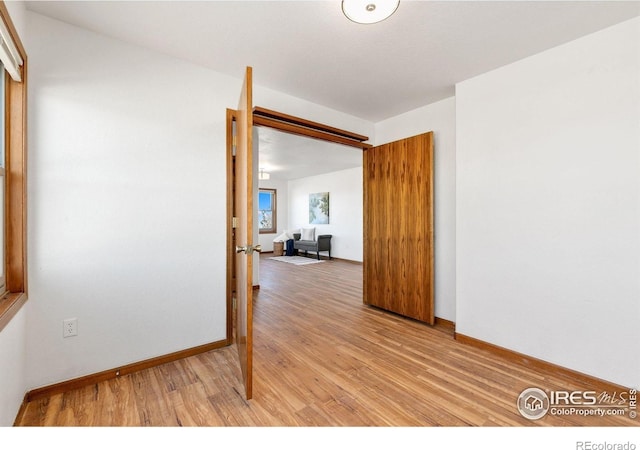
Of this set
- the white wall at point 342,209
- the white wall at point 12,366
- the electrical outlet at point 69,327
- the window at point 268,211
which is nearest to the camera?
the white wall at point 12,366

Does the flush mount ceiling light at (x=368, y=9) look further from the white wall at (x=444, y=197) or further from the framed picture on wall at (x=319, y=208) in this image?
the framed picture on wall at (x=319, y=208)

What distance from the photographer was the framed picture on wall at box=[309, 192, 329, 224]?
8016mm

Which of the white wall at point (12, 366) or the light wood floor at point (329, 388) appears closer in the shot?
the white wall at point (12, 366)

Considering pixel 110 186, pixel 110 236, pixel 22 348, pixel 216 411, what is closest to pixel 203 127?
pixel 110 186

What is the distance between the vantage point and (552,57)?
2082 millimetres

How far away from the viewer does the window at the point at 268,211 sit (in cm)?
916

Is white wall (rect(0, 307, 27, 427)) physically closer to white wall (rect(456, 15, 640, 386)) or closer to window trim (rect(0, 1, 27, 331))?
window trim (rect(0, 1, 27, 331))

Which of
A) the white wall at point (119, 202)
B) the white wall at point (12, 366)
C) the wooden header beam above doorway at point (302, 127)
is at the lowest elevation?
the white wall at point (12, 366)

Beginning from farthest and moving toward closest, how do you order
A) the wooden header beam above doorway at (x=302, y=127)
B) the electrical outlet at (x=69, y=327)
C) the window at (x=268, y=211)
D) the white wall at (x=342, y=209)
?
1. the window at (x=268, y=211)
2. the white wall at (x=342, y=209)
3. the wooden header beam above doorway at (x=302, y=127)
4. the electrical outlet at (x=69, y=327)

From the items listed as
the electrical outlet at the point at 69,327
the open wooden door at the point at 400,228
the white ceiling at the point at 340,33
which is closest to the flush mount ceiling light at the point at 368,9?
the white ceiling at the point at 340,33

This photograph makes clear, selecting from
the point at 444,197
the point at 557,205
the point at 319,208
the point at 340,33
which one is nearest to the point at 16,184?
the point at 340,33

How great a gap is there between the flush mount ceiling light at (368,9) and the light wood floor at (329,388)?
2.29 metres

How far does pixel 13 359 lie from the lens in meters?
1.46

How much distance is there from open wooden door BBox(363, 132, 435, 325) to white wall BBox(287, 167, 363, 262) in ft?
10.8
